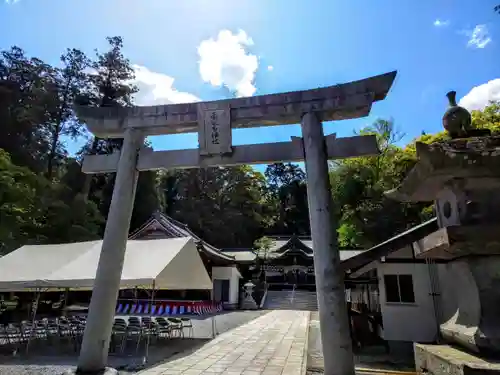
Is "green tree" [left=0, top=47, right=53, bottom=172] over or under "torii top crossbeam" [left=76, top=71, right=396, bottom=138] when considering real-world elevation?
over

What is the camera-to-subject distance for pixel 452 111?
4.84 metres

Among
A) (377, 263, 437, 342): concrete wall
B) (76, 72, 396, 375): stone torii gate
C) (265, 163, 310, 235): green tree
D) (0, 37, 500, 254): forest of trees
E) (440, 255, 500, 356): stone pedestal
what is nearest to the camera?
(440, 255, 500, 356): stone pedestal

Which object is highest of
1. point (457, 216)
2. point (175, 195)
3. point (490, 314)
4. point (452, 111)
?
point (175, 195)

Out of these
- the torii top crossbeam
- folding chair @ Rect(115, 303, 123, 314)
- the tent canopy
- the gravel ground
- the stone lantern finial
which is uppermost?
the torii top crossbeam

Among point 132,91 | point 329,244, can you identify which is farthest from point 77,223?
Result: point 329,244

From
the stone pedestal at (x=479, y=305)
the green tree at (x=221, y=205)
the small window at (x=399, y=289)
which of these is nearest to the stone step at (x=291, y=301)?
the green tree at (x=221, y=205)

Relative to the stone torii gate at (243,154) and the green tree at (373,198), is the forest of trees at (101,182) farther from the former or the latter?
the stone torii gate at (243,154)

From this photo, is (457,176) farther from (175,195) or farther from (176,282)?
(175,195)

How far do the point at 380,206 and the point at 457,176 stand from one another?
670 inches

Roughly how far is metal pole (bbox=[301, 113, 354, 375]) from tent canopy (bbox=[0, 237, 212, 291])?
13.9ft

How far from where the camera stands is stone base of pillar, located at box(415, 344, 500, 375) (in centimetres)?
325

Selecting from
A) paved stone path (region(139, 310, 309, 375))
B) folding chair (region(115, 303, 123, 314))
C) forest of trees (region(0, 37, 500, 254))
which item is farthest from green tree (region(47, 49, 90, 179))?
paved stone path (region(139, 310, 309, 375))

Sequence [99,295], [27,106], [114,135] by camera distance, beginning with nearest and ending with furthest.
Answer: [99,295] < [114,135] < [27,106]

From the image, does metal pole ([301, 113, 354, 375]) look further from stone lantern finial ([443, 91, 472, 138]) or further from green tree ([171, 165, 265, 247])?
green tree ([171, 165, 265, 247])
